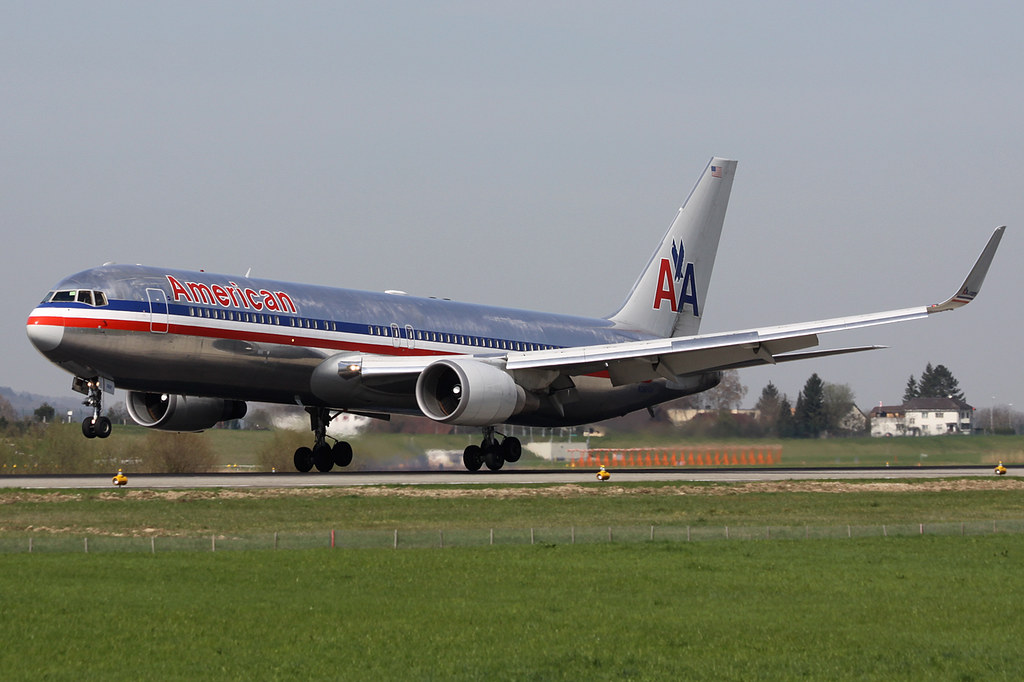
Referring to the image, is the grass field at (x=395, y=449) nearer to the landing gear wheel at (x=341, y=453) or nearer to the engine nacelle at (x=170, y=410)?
the landing gear wheel at (x=341, y=453)

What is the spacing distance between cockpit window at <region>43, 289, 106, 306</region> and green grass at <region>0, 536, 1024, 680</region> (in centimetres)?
1438

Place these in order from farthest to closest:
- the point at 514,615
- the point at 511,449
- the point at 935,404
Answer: the point at 935,404 → the point at 511,449 → the point at 514,615

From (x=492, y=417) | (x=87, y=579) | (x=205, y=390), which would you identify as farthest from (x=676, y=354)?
(x=87, y=579)

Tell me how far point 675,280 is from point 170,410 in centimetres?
1905

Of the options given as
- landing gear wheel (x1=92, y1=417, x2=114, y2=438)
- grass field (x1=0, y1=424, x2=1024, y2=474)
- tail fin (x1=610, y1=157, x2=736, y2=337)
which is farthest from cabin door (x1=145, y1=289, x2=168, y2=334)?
tail fin (x1=610, y1=157, x2=736, y2=337)

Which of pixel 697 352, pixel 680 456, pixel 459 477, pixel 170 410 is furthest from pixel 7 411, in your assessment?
pixel 697 352

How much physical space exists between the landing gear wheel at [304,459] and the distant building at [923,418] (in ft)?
73.0

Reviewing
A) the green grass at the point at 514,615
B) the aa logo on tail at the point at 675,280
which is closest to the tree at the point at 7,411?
the aa logo on tail at the point at 675,280

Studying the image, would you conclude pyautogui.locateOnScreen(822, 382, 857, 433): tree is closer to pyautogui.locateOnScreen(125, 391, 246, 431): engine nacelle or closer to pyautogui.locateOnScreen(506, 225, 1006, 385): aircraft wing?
pyautogui.locateOnScreen(506, 225, 1006, 385): aircraft wing

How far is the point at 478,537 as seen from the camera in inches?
851

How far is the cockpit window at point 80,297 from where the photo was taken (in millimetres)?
32250

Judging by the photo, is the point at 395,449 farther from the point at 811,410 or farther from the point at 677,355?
the point at 811,410

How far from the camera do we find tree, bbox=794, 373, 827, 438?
48.9 m

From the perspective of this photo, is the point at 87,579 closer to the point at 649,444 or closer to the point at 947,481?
the point at 947,481
